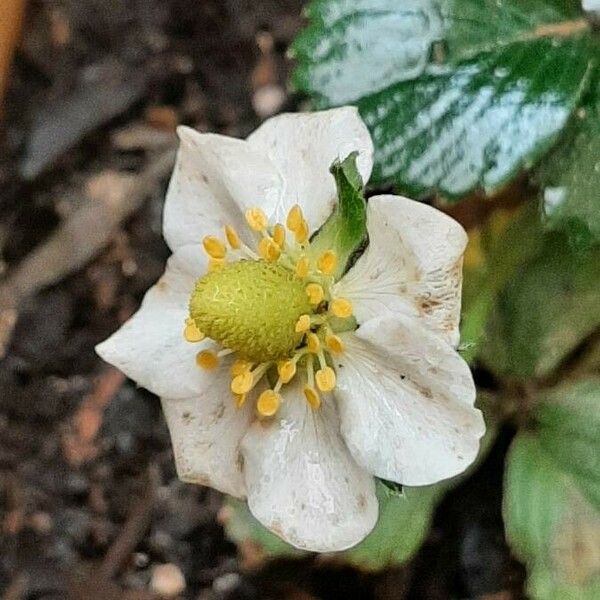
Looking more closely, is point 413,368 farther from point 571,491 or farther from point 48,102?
point 48,102

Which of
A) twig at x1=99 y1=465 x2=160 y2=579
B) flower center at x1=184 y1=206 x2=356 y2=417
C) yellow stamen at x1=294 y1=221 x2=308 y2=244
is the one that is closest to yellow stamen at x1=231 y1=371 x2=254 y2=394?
flower center at x1=184 y1=206 x2=356 y2=417

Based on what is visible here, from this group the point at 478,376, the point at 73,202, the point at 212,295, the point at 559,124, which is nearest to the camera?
the point at 212,295

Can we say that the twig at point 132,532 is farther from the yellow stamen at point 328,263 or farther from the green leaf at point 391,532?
the yellow stamen at point 328,263

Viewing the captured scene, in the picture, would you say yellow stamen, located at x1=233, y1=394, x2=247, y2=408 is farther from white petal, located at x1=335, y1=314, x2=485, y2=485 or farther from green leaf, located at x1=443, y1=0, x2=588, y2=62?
green leaf, located at x1=443, y1=0, x2=588, y2=62

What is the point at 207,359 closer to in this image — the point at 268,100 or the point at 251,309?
the point at 251,309

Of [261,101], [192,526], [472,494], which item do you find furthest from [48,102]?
[472,494]

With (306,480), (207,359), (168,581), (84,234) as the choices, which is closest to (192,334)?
(207,359)
